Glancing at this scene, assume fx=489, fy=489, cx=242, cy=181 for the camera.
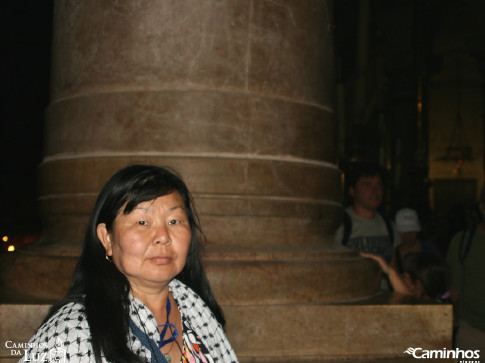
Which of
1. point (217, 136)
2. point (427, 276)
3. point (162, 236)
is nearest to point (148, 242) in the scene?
point (162, 236)

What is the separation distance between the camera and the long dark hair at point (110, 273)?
62.8 inches

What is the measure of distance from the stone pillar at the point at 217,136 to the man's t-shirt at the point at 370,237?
32.6 inches

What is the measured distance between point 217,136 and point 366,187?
187 cm

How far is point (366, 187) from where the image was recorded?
15.1ft

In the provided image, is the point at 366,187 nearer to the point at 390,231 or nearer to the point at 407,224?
the point at 390,231

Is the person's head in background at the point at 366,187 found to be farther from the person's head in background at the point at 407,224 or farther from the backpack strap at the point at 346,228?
the person's head in background at the point at 407,224

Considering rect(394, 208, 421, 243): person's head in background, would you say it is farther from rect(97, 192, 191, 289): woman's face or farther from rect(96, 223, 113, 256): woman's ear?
rect(96, 223, 113, 256): woman's ear

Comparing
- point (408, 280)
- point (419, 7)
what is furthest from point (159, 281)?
point (419, 7)

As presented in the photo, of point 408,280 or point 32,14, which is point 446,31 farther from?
point 408,280

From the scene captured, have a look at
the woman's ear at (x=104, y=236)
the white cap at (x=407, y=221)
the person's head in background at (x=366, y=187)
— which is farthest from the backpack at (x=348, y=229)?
the woman's ear at (x=104, y=236)

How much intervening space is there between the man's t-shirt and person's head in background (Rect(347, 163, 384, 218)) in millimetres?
87

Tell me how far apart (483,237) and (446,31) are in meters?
19.7

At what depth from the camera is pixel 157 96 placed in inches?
132

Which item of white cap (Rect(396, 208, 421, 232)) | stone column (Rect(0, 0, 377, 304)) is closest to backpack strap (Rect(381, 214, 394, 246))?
white cap (Rect(396, 208, 421, 232))
